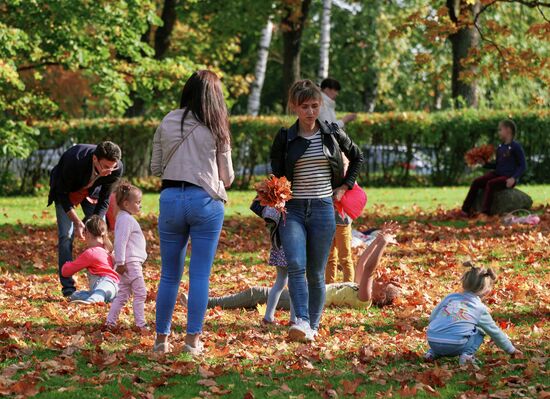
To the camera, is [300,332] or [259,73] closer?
[300,332]

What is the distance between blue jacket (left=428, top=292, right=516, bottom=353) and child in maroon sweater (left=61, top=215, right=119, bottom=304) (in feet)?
12.9

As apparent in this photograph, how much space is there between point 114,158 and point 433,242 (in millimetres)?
5860

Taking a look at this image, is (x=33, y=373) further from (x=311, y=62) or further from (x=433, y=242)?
(x=311, y=62)

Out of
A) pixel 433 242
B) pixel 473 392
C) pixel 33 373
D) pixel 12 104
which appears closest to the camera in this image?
pixel 473 392

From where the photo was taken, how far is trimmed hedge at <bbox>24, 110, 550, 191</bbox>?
2517 cm

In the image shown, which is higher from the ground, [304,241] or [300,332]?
[304,241]

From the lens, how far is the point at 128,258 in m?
8.30

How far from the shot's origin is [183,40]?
36375mm

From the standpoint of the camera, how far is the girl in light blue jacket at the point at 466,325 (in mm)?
6785

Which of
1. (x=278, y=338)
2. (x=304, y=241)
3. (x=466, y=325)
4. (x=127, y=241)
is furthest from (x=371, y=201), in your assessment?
(x=466, y=325)

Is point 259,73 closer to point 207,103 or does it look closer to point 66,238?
point 66,238

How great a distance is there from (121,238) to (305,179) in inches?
Answer: 68.5

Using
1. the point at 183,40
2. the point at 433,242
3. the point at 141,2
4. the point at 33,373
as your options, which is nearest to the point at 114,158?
the point at 33,373

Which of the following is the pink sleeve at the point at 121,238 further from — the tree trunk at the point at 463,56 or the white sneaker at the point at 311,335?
the tree trunk at the point at 463,56
